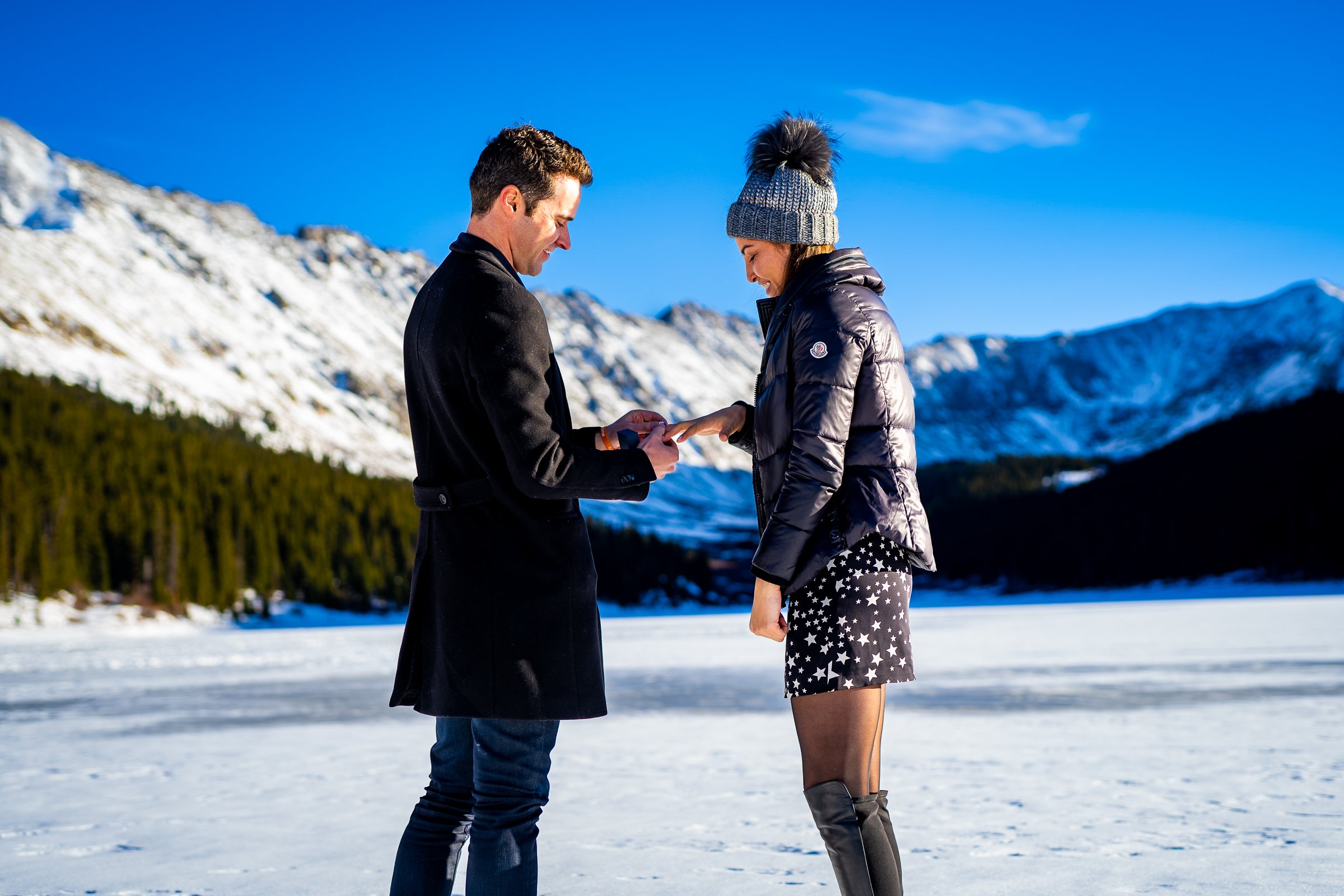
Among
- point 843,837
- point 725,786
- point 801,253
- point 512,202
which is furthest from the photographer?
point 725,786

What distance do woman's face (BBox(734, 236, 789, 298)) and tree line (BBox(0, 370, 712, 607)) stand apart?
67.4m

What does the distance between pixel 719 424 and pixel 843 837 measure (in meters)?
1.28

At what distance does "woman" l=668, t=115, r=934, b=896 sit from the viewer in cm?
284

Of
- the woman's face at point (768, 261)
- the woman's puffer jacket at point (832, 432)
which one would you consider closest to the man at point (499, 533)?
the woman's puffer jacket at point (832, 432)

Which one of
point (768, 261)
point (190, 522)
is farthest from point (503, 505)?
point (190, 522)

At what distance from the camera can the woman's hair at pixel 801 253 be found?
3225mm

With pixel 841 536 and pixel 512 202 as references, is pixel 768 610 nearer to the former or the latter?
pixel 841 536

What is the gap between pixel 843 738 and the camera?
2895 millimetres

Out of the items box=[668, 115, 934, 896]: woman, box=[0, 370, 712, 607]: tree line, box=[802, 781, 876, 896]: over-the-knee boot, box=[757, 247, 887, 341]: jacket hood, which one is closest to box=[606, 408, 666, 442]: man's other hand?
box=[668, 115, 934, 896]: woman

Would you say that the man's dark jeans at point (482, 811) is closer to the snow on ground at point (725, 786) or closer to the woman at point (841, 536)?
the woman at point (841, 536)

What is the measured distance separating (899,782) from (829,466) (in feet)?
14.7

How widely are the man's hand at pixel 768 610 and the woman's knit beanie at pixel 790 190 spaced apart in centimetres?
105

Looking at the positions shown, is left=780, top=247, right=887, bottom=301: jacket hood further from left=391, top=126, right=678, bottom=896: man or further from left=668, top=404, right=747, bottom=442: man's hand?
left=391, top=126, right=678, bottom=896: man

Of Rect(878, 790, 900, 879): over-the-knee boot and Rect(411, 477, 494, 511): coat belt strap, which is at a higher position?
Rect(411, 477, 494, 511): coat belt strap
